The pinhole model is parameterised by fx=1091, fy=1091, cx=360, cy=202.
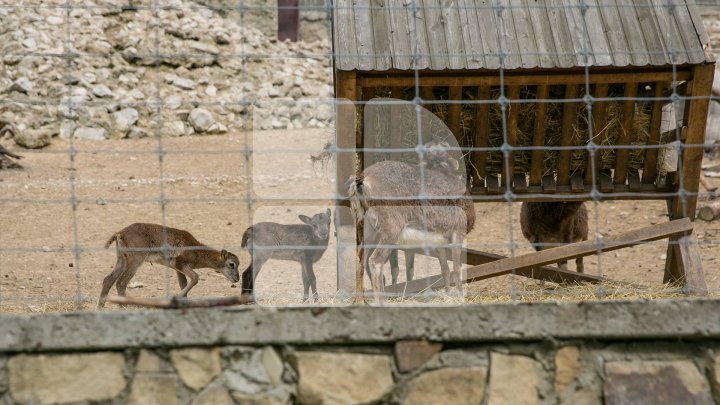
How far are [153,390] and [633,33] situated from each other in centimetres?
426

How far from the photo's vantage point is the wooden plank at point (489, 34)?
6902 mm

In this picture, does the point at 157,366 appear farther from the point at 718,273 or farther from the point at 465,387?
the point at 718,273

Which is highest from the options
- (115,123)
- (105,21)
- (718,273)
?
(105,21)

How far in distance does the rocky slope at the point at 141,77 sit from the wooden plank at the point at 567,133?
882 centimetres

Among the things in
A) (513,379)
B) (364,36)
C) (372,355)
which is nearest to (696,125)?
(364,36)

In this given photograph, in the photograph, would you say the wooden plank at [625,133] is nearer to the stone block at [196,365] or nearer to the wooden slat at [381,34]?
the wooden slat at [381,34]

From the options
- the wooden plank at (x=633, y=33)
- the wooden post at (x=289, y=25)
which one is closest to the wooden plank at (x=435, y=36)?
the wooden plank at (x=633, y=33)

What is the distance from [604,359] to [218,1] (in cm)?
1712

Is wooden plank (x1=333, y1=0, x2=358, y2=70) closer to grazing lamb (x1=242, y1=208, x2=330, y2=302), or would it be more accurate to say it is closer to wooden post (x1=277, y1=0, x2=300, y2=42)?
grazing lamb (x1=242, y1=208, x2=330, y2=302)

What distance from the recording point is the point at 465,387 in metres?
4.20

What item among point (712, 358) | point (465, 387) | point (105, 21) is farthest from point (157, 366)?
point (105, 21)

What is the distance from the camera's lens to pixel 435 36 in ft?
23.2

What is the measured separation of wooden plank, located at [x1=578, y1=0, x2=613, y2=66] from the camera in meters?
6.92

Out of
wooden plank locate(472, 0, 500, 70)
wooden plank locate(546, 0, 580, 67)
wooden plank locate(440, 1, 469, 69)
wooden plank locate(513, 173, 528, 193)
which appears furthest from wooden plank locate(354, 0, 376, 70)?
wooden plank locate(513, 173, 528, 193)
